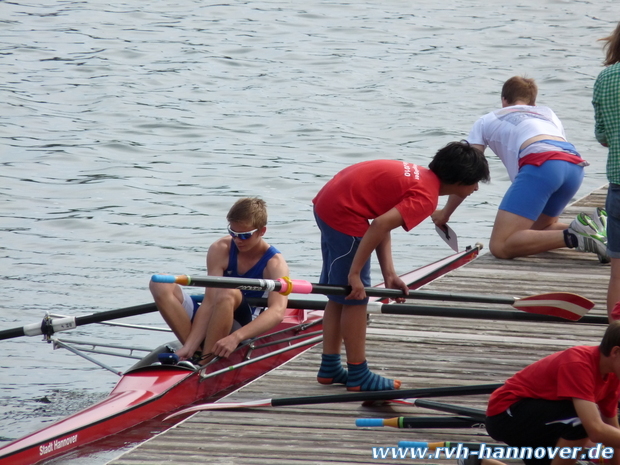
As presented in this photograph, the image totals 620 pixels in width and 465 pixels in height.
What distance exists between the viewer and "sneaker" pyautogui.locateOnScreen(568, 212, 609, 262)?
6.81 m

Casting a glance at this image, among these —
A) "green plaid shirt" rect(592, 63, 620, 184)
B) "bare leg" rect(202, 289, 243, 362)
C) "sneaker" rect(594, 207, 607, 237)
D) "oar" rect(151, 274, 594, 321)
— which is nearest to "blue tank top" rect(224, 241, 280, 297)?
"bare leg" rect(202, 289, 243, 362)

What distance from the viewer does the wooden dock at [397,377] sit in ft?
12.6

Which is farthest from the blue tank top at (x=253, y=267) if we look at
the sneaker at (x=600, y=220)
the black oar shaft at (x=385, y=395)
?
the sneaker at (x=600, y=220)

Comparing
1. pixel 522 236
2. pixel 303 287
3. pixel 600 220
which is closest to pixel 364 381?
pixel 303 287

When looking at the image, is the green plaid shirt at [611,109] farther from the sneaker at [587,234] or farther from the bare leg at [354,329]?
the sneaker at [587,234]

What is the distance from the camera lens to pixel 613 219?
445cm

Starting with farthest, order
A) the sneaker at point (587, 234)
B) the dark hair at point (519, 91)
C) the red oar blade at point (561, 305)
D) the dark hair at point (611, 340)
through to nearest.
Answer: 1. the dark hair at point (519, 91)
2. the sneaker at point (587, 234)
3. the red oar blade at point (561, 305)
4. the dark hair at point (611, 340)

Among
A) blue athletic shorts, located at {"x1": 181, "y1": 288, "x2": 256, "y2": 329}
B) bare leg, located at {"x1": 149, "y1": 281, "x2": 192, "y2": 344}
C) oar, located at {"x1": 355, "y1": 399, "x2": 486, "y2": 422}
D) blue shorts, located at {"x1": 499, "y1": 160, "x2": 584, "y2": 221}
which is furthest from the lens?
blue shorts, located at {"x1": 499, "y1": 160, "x2": 584, "y2": 221}

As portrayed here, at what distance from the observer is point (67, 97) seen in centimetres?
1706

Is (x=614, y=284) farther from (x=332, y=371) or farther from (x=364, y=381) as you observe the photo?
(x=332, y=371)

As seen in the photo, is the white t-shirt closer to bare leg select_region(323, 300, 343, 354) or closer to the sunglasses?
the sunglasses

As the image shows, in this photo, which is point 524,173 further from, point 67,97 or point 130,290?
point 67,97

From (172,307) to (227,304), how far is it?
0.37m

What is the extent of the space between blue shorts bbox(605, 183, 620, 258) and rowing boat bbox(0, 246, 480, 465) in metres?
2.07
